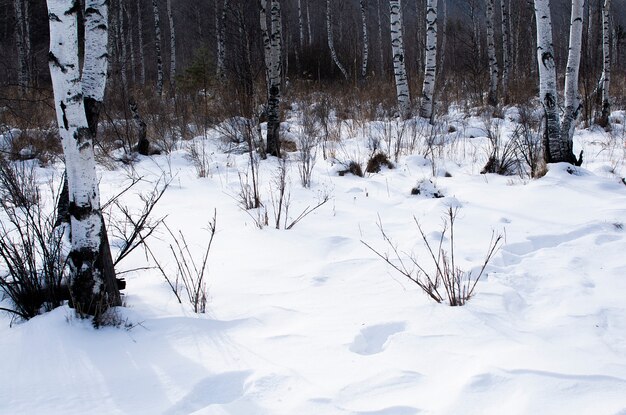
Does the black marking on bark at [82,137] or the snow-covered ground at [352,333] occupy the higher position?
the black marking on bark at [82,137]

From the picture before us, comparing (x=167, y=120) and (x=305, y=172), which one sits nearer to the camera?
(x=305, y=172)

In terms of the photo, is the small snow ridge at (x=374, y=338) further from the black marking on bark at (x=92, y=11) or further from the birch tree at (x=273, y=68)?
the birch tree at (x=273, y=68)

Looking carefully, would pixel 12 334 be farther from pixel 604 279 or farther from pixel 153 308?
pixel 604 279

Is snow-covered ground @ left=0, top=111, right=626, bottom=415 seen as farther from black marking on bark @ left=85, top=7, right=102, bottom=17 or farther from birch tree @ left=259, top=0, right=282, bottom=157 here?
birch tree @ left=259, top=0, right=282, bottom=157

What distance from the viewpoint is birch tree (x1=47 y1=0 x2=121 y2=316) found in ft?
6.31

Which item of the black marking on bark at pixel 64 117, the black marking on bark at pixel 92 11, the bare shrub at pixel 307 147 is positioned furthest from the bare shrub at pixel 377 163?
the black marking on bark at pixel 64 117

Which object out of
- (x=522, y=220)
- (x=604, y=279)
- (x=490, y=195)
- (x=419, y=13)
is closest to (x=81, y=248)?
(x=604, y=279)

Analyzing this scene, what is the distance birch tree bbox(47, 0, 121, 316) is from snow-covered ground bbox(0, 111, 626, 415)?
0.15m

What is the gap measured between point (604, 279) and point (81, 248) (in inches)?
109

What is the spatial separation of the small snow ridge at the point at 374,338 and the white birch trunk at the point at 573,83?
384cm

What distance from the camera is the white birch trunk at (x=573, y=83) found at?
4.84 meters

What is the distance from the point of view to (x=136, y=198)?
193 inches

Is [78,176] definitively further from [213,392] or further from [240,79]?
[240,79]

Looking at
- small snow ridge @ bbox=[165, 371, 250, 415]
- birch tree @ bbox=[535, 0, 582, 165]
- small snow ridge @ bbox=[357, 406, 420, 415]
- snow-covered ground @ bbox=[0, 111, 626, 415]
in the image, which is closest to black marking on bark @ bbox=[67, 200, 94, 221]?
snow-covered ground @ bbox=[0, 111, 626, 415]
